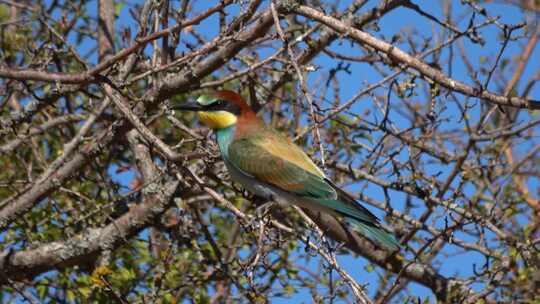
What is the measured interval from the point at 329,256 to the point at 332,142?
1.89m

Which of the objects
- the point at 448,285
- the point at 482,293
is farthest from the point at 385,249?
the point at 482,293

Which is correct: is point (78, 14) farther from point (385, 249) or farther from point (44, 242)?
point (385, 249)

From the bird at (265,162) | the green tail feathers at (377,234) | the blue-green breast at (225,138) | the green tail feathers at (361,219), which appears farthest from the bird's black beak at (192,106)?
the green tail feathers at (377,234)

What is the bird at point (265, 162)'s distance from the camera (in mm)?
3510

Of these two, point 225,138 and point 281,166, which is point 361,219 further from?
point 225,138

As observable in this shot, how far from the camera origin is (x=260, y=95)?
388 centimetres

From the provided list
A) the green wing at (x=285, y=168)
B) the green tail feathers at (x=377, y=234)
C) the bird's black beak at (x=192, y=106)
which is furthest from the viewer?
the bird's black beak at (x=192, y=106)

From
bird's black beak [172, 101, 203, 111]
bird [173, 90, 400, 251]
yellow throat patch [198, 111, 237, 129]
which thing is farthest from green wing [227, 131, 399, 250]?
bird's black beak [172, 101, 203, 111]

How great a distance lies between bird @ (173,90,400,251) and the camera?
351cm

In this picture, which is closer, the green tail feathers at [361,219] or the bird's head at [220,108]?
the green tail feathers at [361,219]

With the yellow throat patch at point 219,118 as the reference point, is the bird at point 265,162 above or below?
below

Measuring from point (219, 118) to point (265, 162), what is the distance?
11.8 inches

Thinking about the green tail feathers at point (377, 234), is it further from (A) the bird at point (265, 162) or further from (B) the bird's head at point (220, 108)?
(B) the bird's head at point (220, 108)

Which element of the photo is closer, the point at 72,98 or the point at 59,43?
the point at 59,43
